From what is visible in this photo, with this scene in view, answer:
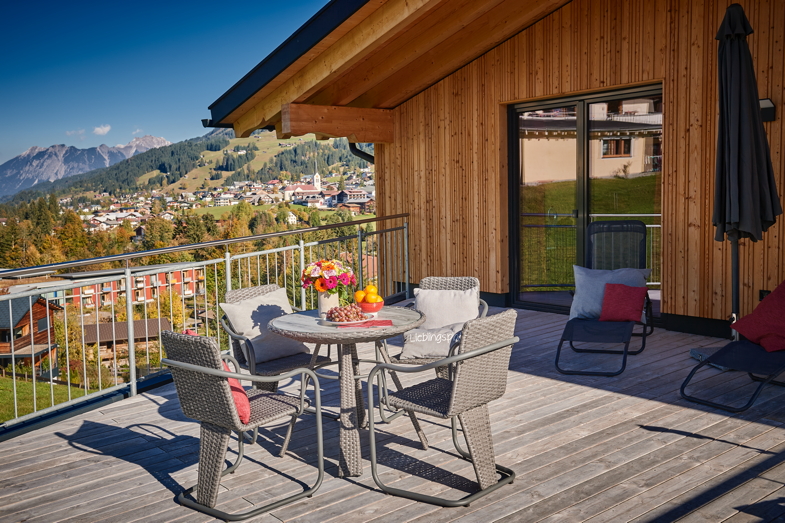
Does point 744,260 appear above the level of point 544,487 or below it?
above

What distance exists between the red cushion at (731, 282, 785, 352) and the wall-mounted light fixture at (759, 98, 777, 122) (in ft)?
5.49

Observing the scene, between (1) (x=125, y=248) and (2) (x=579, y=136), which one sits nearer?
(2) (x=579, y=136)

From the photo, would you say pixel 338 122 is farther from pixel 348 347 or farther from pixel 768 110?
pixel 348 347

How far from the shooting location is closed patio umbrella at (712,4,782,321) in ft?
15.5

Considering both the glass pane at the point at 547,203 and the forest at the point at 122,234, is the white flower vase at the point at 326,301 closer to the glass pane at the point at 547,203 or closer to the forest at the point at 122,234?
the glass pane at the point at 547,203

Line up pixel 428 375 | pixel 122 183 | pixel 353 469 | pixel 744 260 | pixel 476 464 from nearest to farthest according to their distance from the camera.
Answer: pixel 476 464 < pixel 353 469 < pixel 428 375 < pixel 744 260 < pixel 122 183

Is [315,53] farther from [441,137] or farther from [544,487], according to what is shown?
[544,487]

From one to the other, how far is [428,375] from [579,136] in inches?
137

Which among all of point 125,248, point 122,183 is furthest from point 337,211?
point 122,183

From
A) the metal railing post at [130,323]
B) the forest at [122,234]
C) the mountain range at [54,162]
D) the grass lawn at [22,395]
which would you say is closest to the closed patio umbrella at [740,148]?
the metal railing post at [130,323]

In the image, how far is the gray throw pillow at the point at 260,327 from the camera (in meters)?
4.00

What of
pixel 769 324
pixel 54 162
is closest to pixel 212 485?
pixel 769 324

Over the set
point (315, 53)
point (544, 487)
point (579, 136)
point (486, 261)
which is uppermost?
point (315, 53)

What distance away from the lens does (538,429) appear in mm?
3836
